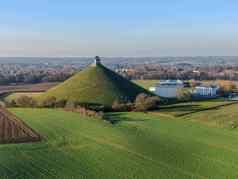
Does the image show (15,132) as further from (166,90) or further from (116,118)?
(166,90)

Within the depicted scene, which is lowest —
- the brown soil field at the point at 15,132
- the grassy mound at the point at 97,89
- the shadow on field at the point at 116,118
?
the shadow on field at the point at 116,118

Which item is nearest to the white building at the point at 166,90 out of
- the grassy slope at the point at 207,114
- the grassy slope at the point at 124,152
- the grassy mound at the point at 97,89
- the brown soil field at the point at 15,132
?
the grassy mound at the point at 97,89

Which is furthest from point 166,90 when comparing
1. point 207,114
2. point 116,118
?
point 116,118

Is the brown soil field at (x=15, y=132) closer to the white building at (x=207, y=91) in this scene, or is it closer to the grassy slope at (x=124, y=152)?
the grassy slope at (x=124, y=152)

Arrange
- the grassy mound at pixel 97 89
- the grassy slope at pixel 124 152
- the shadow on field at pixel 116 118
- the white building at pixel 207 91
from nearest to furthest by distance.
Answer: the grassy slope at pixel 124 152 → the shadow on field at pixel 116 118 → the grassy mound at pixel 97 89 → the white building at pixel 207 91

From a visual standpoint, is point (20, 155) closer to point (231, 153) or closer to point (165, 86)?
point (231, 153)

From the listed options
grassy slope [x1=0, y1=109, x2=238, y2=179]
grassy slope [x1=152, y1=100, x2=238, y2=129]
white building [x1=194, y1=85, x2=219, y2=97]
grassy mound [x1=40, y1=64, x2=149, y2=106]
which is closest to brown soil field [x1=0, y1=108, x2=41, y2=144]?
grassy slope [x1=0, y1=109, x2=238, y2=179]

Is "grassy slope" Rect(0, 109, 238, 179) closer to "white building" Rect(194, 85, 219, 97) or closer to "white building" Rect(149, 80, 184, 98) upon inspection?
"white building" Rect(194, 85, 219, 97)
